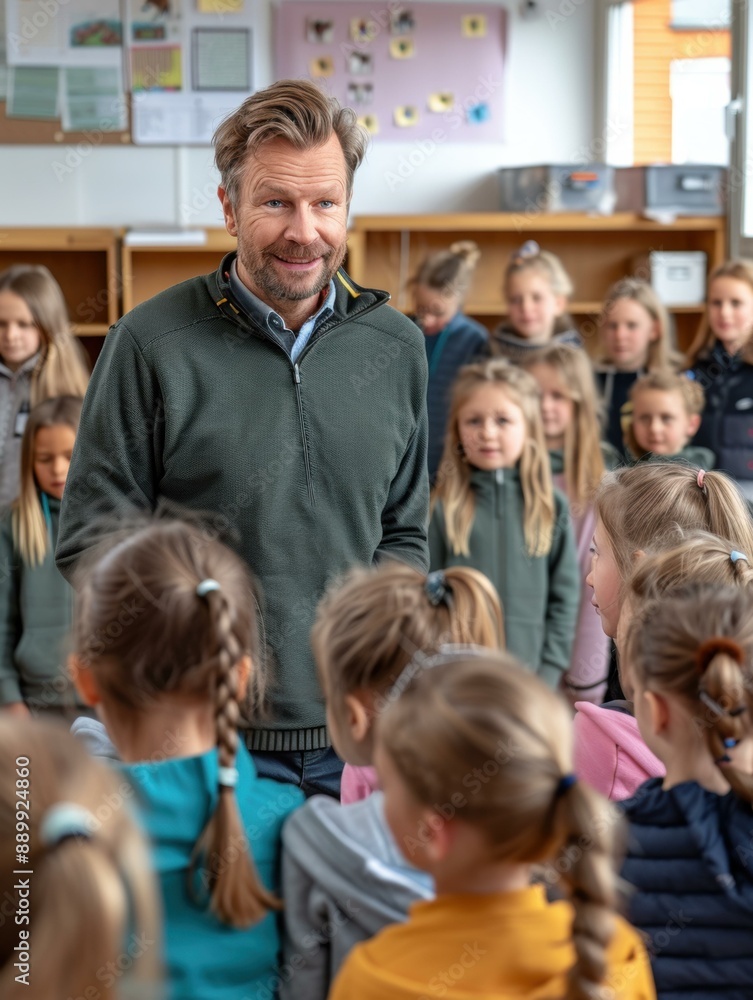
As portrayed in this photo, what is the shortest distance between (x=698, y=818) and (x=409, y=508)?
2.35ft

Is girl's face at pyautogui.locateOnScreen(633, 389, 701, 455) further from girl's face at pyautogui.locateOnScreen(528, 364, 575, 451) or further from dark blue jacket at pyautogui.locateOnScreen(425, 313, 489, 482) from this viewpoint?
dark blue jacket at pyautogui.locateOnScreen(425, 313, 489, 482)

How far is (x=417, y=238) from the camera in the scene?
5.75 metres

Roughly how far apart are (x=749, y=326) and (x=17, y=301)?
2.38 metres

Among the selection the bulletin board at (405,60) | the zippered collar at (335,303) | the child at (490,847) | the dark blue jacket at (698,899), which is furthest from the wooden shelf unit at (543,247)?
the child at (490,847)

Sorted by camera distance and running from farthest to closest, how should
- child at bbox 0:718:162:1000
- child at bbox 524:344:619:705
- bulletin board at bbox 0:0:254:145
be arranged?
1. bulletin board at bbox 0:0:254:145
2. child at bbox 524:344:619:705
3. child at bbox 0:718:162:1000

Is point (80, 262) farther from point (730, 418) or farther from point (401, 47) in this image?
point (730, 418)

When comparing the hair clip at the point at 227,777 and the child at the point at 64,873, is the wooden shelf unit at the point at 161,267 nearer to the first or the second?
the hair clip at the point at 227,777

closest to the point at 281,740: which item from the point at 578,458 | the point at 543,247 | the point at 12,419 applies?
the point at 578,458

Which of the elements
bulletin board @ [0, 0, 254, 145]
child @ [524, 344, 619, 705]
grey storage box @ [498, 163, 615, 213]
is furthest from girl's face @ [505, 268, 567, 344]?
bulletin board @ [0, 0, 254, 145]

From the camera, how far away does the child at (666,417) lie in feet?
11.7

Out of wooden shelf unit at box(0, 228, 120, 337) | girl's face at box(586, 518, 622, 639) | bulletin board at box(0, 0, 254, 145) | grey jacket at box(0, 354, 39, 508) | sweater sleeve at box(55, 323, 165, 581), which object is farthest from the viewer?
bulletin board at box(0, 0, 254, 145)

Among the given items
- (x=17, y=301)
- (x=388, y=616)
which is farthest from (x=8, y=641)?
(x=388, y=616)

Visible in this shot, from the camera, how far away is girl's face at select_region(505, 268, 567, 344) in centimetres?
437

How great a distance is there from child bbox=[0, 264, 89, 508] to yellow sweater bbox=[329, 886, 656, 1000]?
8.39 feet
